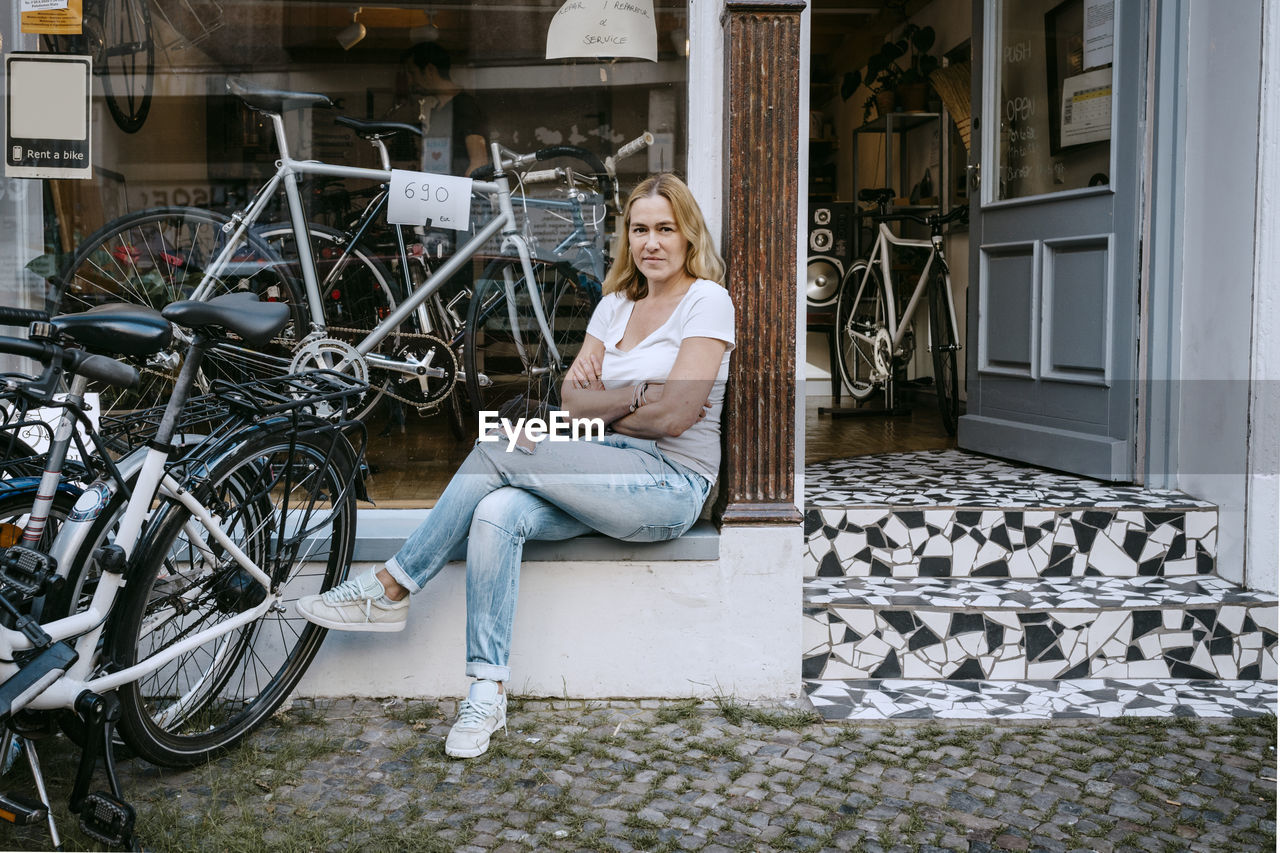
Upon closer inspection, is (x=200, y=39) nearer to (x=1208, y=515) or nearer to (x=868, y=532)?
(x=868, y=532)

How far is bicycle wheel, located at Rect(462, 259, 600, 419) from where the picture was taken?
3.52 meters

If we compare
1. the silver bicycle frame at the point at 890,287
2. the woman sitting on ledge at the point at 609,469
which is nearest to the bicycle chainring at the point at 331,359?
the woman sitting on ledge at the point at 609,469

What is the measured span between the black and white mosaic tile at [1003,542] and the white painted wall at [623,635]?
531mm

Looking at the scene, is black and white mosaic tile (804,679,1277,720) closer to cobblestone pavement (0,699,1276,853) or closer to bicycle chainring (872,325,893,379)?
cobblestone pavement (0,699,1276,853)

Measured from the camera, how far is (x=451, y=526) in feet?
9.95

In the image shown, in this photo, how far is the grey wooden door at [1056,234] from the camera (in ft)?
13.8

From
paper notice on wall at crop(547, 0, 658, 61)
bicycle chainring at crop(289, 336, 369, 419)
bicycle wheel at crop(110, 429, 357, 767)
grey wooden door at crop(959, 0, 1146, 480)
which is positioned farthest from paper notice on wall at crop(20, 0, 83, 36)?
grey wooden door at crop(959, 0, 1146, 480)

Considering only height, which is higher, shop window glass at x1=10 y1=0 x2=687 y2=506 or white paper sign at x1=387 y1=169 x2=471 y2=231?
shop window glass at x1=10 y1=0 x2=687 y2=506

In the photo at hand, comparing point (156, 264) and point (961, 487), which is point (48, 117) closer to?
point (156, 264)

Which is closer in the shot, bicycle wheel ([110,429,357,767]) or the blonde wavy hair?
bicycle wheel ([110,429,357,767])

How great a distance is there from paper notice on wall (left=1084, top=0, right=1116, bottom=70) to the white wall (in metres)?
0.40

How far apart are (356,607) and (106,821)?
0.83 metres

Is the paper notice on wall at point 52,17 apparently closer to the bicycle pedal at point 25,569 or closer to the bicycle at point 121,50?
the bicycle at point 121,50

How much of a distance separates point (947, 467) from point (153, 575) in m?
3.18
